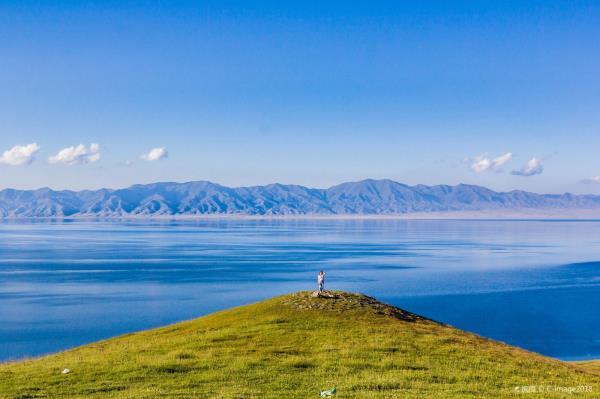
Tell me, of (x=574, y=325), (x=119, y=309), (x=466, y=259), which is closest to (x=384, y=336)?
(x=574, y=325)

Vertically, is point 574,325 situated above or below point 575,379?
below

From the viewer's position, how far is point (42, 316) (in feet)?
279

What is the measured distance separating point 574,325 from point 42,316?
253 feet

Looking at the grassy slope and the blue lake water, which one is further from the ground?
the grassy slope

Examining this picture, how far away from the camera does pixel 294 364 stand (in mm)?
32250

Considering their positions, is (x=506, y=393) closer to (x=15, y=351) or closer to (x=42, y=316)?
(x=15, y=351)

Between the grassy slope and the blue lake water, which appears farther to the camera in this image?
the blue lake water

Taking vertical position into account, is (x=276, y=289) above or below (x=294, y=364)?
below

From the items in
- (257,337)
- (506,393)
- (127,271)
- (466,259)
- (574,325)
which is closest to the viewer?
(506,393)

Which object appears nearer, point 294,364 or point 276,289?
point 294,364

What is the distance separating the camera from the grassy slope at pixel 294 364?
27.3m

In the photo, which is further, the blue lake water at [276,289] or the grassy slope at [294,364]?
the blue lake water at [276,289]

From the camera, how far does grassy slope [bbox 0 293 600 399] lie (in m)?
27.3

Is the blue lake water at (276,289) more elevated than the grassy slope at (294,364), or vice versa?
the grassy slope at (294,364)
